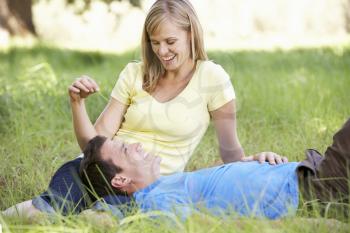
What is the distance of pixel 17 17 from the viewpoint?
416 inches

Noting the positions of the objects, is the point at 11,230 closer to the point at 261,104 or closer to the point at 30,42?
the point at 261,104

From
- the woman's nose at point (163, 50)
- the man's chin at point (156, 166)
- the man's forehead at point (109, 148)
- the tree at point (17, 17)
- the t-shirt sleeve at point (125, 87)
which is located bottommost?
the man's chin at point (156, 166)

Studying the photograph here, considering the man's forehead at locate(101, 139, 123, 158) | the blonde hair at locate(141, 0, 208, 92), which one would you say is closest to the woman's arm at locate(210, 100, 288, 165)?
the blonde hair at locate(141, 0, 208, 92)

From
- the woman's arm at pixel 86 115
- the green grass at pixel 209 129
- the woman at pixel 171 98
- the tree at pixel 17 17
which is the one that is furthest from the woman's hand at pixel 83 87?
the tree at pixel 17 17

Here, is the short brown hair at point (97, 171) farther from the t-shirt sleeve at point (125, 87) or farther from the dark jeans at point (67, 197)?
the t-shirt sleeve at point (125, 87)

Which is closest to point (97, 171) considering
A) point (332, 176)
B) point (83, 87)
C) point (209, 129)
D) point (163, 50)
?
point (83, 87)

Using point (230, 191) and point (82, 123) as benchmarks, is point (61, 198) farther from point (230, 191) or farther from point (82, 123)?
point (230, 191)

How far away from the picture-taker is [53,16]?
46.1 ft

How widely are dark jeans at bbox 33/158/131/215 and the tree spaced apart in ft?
25.1

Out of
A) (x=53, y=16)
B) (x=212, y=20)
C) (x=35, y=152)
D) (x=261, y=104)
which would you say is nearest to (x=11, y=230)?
(x=35, y=152)

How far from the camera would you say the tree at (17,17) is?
33.4ft

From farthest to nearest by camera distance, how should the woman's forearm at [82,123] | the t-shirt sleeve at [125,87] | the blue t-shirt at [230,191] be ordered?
the t-shirt sleeve at [125,87], the woman's forearm at [82,123], the blue t-shirt at [230,191]

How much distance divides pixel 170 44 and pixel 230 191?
0.81m

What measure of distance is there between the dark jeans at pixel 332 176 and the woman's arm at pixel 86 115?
0.93 metres
